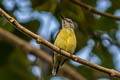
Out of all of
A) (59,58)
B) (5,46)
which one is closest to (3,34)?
(5,46)

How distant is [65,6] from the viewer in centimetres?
381

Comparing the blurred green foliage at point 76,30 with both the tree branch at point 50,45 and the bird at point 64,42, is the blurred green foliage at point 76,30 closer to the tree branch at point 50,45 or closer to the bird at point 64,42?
the bird at point 64,42

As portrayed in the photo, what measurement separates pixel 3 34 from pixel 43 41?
179 centimetres

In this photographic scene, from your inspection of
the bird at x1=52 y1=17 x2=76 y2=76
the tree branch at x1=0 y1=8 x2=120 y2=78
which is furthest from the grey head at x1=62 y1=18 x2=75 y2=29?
the tree branch at x1=0 y1=8 x2=120 y2=78

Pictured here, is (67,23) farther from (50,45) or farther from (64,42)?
(50,45)

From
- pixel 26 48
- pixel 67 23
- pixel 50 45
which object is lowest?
pixel 26 48

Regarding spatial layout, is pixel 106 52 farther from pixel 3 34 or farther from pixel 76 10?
pixel 3 34

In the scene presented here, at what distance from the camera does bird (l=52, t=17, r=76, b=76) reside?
10.9ft

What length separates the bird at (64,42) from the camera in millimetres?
3324

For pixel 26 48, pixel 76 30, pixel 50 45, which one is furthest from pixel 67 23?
pixel 50 45

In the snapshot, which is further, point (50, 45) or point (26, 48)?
point (26, 48)

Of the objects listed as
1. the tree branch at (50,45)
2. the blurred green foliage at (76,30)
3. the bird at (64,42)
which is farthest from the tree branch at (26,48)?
the tree branch at (50,45)

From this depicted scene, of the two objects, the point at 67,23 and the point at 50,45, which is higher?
the point at 67,23

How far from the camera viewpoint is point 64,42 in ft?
11.0
